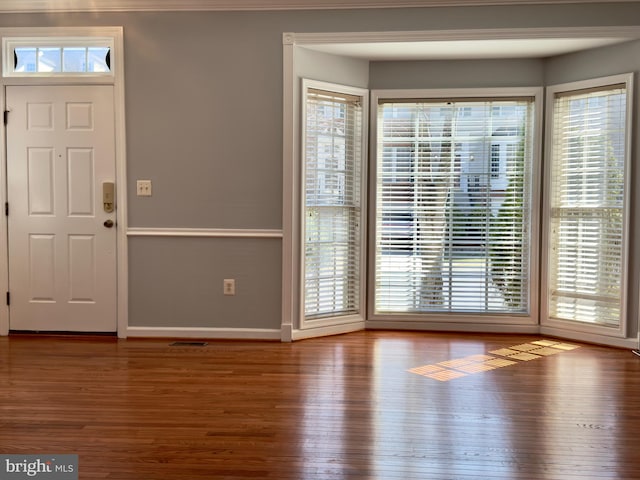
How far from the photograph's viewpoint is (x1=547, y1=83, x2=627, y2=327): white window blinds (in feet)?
14.8

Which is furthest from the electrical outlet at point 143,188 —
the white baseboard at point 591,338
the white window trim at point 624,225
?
the white baseboard at point 591,338

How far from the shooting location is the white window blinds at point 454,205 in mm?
4984

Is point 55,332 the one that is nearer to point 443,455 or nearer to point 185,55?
point 185,55

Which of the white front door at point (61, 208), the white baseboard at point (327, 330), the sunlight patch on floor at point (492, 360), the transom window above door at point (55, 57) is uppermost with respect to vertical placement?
the transom window above door at point (55, 57)

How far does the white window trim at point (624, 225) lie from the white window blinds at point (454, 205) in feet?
0.42

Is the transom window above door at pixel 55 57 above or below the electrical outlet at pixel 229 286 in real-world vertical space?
above

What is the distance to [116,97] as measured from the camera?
15.2 ft

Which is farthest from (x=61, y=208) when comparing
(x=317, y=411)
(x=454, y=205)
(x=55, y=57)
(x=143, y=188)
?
(x=454, y=205)

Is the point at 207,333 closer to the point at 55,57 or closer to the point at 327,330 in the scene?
the point at 327,330

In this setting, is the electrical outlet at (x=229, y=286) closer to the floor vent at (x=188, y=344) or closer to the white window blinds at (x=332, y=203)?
the floor vent at (x=188, y=344)

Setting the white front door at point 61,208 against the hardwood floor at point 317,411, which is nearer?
the hardwood floor at point 317,411

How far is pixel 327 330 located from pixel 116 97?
2.42 m

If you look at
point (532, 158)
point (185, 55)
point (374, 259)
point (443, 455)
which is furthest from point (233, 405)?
point (532, 158)

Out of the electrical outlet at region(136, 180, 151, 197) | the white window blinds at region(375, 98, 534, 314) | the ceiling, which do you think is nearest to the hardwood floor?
the white window blinds at region(375, 98, 534, 314)
